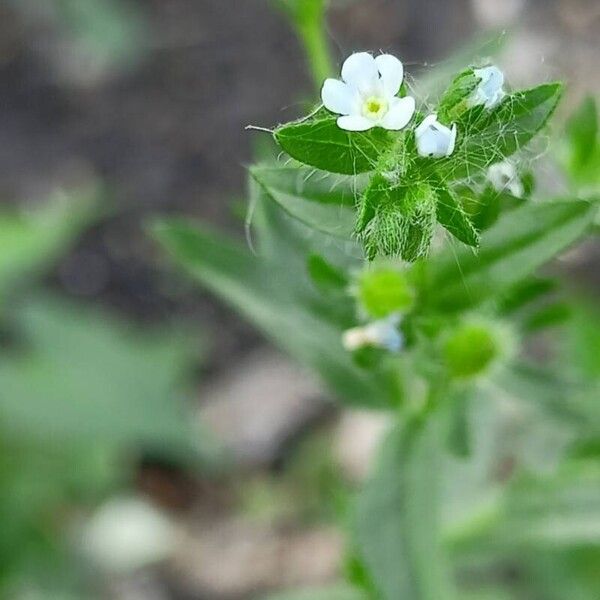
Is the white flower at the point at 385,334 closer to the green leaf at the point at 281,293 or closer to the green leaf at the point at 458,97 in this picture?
the green leaf at the point at 281,293

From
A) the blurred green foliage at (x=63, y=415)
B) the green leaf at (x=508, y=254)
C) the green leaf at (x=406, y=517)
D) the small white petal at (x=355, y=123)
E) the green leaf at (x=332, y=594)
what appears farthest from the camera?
the blurred green foliage at (x=63, y=415)

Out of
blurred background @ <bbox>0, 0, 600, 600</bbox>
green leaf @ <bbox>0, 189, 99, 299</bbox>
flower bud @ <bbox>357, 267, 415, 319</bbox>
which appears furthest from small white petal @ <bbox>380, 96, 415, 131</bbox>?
green leaf @ <bbox>0, 189, 99, 299</bbox>

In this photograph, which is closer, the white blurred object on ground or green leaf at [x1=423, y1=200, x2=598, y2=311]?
green leaf at [x1=423, y1=200, x2=598, y2=311]

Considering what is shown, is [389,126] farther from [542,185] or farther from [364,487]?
[542,185]

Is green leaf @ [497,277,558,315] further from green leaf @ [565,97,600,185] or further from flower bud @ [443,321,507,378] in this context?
green leaf @ [565,97,600,185]

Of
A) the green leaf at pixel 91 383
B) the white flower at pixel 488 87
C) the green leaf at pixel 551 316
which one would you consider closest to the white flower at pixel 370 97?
the white flower at pixel 488 87

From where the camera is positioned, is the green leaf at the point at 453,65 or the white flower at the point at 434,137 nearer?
the white flower at the point at 434,137

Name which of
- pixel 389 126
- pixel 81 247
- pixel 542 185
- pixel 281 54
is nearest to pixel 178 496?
pixel 81 247
